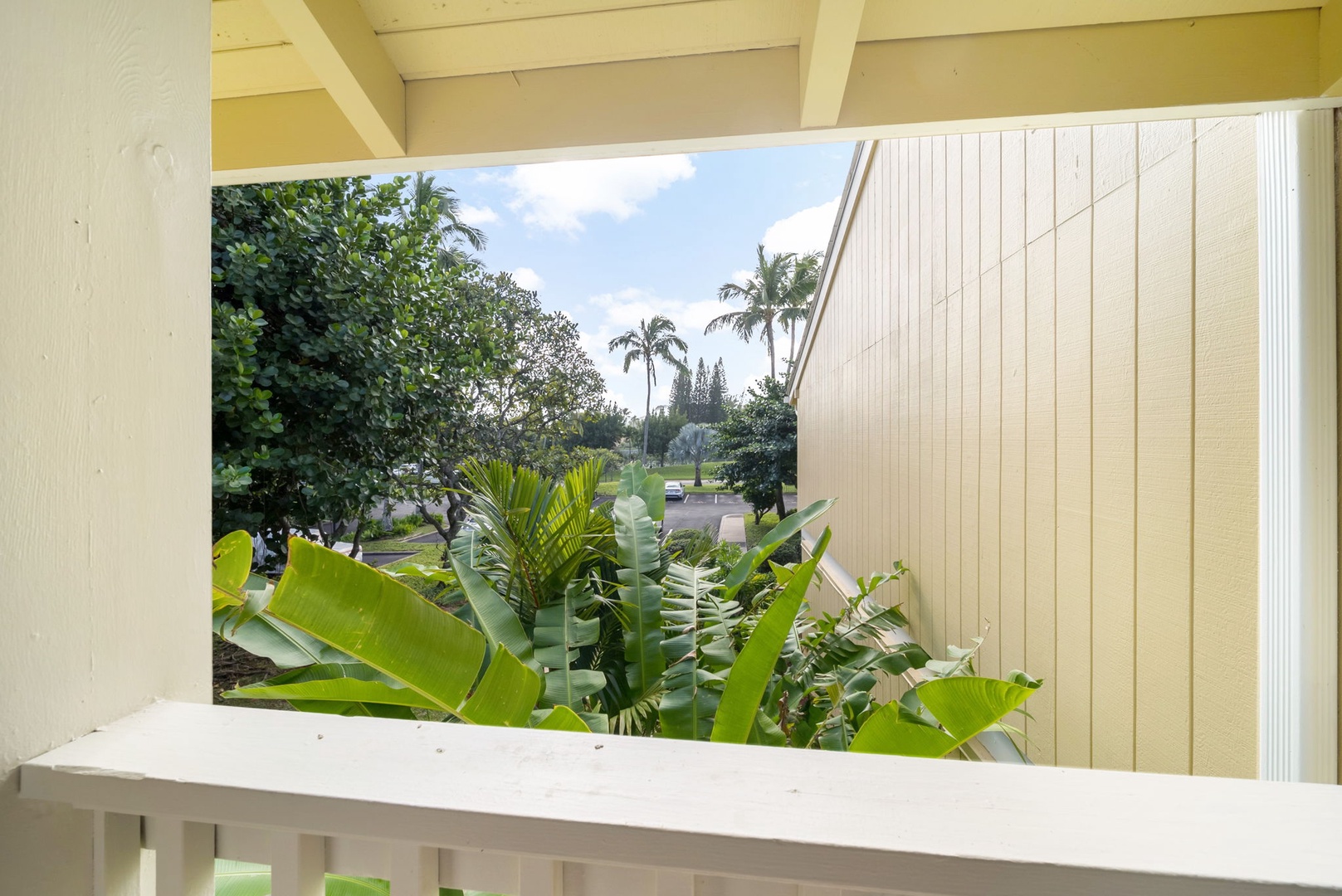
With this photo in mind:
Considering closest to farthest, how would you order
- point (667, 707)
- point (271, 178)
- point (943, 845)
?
point (943, 845) < point (667, 707) < point (271, 178)

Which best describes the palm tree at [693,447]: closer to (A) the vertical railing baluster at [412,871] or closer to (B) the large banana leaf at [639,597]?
(B) the large banana leaf at [639,597]

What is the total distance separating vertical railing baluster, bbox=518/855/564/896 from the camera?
439mm

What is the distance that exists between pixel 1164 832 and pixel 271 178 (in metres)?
1.66

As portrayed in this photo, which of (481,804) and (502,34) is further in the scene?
(502,34)

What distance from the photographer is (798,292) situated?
20938mm

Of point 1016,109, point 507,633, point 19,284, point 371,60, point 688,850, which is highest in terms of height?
point 371,60

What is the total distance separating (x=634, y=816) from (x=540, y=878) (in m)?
0.11

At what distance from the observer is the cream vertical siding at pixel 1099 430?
2.96 ft

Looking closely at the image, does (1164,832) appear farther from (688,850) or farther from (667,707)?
(667,707)

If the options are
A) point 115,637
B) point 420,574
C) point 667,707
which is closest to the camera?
point 115,637

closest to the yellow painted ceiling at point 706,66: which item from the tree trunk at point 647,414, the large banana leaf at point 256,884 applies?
the large banana leaf at point 256,884

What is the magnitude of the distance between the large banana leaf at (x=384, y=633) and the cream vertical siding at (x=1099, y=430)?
110cm

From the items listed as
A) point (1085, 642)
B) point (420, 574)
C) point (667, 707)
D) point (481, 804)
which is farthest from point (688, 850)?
point (420, 574)

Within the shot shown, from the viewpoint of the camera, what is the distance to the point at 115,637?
1.73ft
